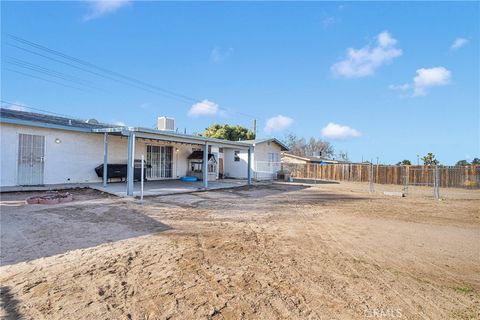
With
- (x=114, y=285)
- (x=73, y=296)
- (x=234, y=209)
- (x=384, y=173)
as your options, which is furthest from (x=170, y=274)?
(x=384, y=173)

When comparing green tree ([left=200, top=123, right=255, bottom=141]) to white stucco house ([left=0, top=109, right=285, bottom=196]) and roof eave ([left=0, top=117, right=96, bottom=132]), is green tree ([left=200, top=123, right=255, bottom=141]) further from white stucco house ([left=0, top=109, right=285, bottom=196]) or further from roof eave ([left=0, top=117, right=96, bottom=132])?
roof eave ([left=0, top=117, right=96, bottom=132])

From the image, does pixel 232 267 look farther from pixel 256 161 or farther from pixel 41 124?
pixel 256 161

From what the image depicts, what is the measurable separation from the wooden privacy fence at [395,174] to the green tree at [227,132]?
26.1 feet

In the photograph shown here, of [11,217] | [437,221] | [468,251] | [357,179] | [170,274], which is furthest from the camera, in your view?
[357,179]

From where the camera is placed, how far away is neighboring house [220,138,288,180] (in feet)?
74.9

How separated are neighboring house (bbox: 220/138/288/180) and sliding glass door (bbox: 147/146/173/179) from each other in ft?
21.3

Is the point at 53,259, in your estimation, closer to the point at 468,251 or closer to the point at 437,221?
the point at 468,251

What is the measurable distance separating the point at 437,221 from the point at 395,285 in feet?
19.3

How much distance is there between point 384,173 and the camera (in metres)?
23.6

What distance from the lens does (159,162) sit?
17.7 meters

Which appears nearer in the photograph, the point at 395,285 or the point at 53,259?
the point at 395,285

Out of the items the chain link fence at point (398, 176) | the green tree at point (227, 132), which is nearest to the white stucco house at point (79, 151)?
the chain link fence at point (398, 176)

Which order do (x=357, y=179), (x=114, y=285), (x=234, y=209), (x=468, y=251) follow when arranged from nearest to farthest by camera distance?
(x=114, y=285), (x=468, y=251), (x=234, y=209), (x=357, y=179)

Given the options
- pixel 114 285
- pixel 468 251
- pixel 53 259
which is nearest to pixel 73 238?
pixel 53 259
